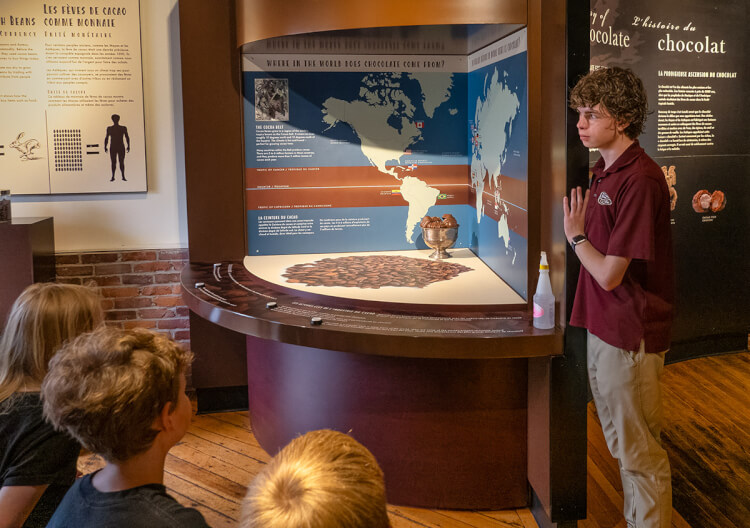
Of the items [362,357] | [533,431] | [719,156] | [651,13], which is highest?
[651,13]

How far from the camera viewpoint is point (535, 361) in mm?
2627

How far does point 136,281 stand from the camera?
405 centimetres

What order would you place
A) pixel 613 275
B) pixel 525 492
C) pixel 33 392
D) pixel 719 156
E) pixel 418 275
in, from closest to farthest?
pixel 33 392 < pixel 613 275 < pixel 525 492 < pixel 418 275 < pixel 719 156

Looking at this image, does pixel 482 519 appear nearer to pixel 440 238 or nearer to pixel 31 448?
pixel 440 238

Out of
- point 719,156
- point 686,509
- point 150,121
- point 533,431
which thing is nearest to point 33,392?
point 533,431

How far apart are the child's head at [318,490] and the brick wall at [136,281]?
3.22m

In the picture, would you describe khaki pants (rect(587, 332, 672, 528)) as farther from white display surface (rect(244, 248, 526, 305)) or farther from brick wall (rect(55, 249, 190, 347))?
brick wall (rect(55, 249, 190, 347))

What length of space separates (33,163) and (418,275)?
Answer: 6.84 feet

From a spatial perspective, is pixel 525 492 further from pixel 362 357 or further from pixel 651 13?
pixel 651 13

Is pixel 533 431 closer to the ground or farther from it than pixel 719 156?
closer to the ground

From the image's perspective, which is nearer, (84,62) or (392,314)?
(392,314)

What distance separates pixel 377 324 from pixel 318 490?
169 centimetres

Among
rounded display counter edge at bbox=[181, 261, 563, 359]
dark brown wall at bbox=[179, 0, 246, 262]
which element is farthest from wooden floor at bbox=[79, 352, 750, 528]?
dark brown wall at bbox=[179, 0, 246, 262]

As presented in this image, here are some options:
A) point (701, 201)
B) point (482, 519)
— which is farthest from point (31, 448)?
point (701, 201)
